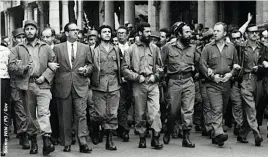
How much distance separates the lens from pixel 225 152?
341 inches

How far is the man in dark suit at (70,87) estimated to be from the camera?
29.0 ft

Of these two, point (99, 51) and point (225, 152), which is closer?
point (225, 152)

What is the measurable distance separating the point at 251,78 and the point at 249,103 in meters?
0.53

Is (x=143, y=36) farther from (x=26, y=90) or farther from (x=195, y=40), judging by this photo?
(x=195, y=40)

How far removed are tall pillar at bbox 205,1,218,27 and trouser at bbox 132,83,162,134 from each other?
12959mm

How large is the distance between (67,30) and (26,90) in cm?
126

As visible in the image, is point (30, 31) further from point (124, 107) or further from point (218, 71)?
point (218, 71)

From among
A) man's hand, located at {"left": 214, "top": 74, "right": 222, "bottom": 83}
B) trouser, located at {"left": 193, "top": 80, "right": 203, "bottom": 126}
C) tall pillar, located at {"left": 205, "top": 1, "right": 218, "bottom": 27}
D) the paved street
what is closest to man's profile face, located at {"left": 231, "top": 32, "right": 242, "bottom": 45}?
trouser, located at {"left": 193, "top": 80, "right": 203, "bottom": 126}

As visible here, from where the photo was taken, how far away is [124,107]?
1073cm

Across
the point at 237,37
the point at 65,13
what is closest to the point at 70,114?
the point at 237,37

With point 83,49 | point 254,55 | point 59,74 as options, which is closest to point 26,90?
point 59,74

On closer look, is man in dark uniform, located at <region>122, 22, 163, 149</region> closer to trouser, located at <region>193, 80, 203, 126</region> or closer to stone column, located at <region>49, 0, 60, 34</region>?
trouser, located at <region>193, 80, 203, 126</region>

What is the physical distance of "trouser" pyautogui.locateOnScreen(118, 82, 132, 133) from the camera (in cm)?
1048

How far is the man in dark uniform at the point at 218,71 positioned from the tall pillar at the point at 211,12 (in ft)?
40.7
